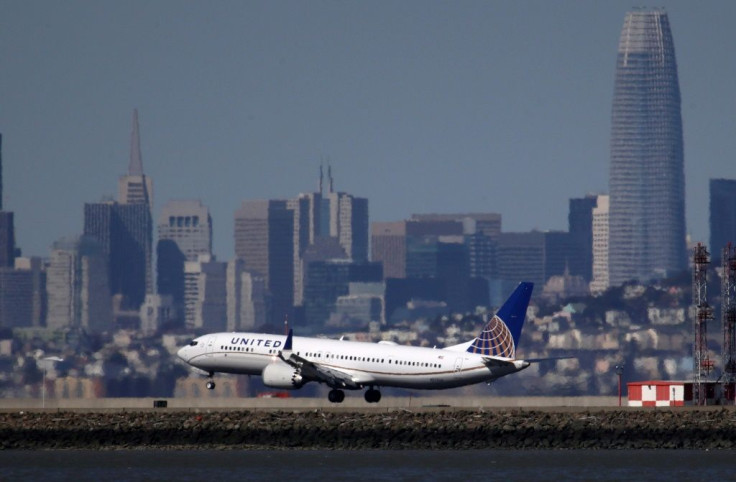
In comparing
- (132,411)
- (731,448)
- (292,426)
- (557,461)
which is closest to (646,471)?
(557,461)

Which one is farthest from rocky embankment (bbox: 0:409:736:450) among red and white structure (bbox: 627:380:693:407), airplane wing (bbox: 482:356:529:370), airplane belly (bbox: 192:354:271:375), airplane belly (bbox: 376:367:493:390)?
Answer: airplane belly (bbox: 192:354:271:375)

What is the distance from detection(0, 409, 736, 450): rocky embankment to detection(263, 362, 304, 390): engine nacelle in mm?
10192

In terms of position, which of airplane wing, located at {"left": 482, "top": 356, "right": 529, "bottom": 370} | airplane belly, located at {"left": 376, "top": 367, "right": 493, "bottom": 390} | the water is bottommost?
the water

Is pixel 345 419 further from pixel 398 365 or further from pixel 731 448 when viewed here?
pixel 731 448

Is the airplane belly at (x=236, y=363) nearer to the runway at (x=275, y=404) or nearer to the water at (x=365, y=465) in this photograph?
the runway at (x=275, y=404)

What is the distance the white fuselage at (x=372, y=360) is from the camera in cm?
11575

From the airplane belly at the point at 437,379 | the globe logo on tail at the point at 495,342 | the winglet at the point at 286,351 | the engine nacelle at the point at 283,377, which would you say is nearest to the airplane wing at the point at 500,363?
the airplane belly at the point at 437,379

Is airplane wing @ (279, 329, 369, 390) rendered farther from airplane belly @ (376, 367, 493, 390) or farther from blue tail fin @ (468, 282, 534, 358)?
blue tail fin @ (468, 282, 534, 358)

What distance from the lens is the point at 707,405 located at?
115875mm

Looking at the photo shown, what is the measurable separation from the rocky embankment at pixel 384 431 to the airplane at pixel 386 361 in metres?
8.80

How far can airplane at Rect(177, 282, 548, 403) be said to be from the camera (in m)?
116

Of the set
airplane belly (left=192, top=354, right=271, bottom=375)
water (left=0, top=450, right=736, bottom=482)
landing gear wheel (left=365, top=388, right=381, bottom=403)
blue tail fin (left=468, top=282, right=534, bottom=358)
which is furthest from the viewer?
airplane belly (left=192, top=354, right=271, bottom=375)

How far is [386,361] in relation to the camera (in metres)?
117

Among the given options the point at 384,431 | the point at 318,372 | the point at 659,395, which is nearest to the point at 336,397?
the point at 318,372
